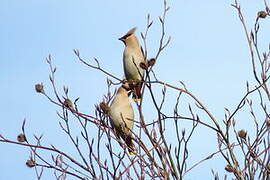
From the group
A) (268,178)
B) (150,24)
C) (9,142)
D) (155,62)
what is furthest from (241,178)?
(9,142)

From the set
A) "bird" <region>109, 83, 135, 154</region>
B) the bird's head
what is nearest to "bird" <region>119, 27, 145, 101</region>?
the bird's head

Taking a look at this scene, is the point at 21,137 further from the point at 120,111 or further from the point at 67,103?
the point at 120,111

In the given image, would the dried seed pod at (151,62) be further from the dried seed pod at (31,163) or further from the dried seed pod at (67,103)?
the dried seed pod at (31,163)

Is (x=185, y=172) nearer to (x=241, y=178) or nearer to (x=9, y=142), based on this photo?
(x=241, y=178)

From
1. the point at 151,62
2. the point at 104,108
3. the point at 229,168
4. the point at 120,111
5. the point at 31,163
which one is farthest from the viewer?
the point at 120,111

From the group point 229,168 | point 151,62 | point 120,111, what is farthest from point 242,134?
point 120,111

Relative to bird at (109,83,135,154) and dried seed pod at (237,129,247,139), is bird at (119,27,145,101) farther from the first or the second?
dried seed pod at (237,129,247,139)

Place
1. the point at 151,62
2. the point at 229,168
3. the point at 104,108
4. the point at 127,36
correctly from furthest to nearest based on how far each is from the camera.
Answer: the point at 127,36 → the point at 104,108 → the point at 151,62 → the point at 229,168

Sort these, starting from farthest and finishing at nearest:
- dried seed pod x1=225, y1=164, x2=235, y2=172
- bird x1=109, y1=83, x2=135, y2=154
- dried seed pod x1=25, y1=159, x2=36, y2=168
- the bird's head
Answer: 1. the bird's head
2. bird x1=109, y1=83, x2=135, y2=154
3. dried seed pod x1=25, y1=159, x2=36, y2=168
4. dried seed pod x1=225, y1=164, x2=235, y2=172

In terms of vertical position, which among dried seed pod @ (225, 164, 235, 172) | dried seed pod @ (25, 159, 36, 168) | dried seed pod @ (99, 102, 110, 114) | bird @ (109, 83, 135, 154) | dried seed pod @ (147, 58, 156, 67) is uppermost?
bird @ (109, 83, 135, 154)

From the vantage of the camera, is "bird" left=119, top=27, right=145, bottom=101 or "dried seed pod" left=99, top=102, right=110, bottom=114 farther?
"bird" left=119, top=27, right=145, bottom=101

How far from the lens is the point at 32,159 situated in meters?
4.03

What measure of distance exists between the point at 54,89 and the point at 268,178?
1.53 metres

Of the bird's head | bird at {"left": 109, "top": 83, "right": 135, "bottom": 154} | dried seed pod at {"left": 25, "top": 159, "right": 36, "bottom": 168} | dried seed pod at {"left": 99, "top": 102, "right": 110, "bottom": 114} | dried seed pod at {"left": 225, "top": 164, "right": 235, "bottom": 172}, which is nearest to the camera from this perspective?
dried seed pod at {"left": 225, "top": 164, "right": 235, "bottom": 172}
